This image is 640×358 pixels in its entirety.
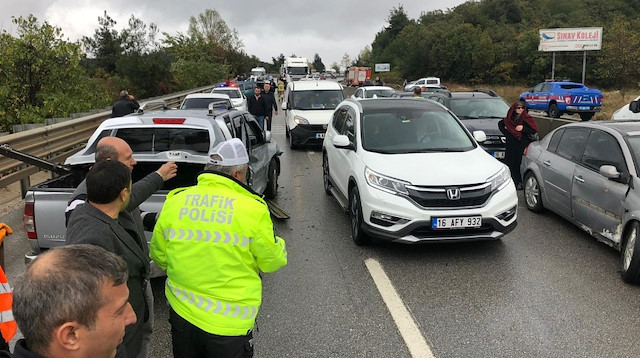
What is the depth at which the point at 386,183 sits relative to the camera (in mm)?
5527

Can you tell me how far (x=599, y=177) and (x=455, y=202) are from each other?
1870 millimetres

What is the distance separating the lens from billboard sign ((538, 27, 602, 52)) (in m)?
46.4

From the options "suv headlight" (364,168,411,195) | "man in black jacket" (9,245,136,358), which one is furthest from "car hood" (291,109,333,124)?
"man in black jacket" (9,245,136,358)

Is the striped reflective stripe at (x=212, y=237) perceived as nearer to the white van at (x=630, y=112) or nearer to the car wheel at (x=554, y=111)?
the white van at (x=630, y=112)

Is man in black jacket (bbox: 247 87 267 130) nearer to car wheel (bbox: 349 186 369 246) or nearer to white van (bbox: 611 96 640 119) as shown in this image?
car wheel (bbox: 349 186 369 246)

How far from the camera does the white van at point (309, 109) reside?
13695 millimetres

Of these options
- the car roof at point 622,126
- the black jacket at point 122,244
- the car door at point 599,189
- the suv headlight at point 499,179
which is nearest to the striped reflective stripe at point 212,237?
the black jacket at point 122,244

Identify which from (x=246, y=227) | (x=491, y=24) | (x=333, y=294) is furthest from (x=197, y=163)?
(x=491, y=24)

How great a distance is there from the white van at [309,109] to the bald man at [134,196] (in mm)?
10052

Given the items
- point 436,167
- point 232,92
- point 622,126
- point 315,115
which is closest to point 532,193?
point 622,126

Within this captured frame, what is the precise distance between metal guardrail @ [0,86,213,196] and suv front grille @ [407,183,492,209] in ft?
19.8

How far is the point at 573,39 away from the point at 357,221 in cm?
4975

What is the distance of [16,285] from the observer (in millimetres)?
1355

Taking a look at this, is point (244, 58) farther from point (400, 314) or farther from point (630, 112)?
point (400, 314)
